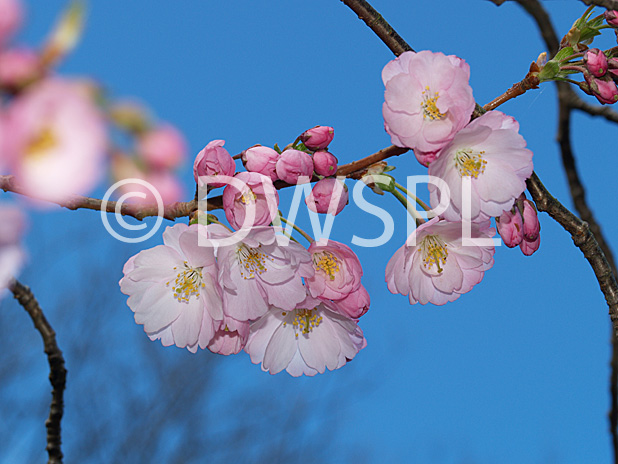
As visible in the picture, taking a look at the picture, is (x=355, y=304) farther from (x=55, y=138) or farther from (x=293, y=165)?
(x=55, y=138)

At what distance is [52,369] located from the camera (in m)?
1.23

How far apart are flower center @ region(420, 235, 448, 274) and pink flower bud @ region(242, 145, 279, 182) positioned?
0.31 m

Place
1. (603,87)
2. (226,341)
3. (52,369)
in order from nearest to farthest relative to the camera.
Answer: (603,87)
(226,341)
(52,369)

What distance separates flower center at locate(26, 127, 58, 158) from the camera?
1.11 feet

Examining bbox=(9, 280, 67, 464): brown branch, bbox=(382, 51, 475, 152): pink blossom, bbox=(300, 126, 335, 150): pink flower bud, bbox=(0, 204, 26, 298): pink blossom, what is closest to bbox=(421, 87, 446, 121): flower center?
bbox=(382, 51, 475, 152): pink blossom

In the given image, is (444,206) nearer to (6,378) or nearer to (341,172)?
(341,172)

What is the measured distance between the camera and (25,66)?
1.21 ft

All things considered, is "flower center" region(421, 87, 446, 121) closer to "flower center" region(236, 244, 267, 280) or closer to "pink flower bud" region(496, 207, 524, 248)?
"pink flower bud" region(496, 207, 524, 248)

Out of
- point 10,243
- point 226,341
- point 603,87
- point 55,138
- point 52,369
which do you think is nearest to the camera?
point 55,138

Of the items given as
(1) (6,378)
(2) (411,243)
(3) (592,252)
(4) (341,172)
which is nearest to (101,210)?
(4) (341,172)

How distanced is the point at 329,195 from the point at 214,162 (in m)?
0.17

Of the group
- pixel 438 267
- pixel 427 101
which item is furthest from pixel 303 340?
pixel 427 101

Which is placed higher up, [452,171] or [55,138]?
[452,171]

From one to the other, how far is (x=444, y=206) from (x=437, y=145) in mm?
98
